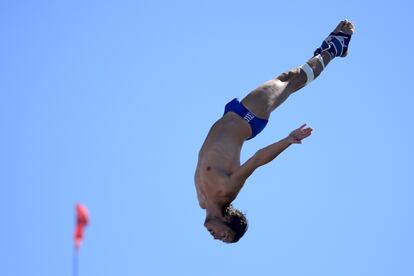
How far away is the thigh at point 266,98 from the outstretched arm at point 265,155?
66.0 inches

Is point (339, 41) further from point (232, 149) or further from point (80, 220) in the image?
point (80, 220)

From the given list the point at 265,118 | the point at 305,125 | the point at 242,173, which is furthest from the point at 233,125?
the point at 305,125

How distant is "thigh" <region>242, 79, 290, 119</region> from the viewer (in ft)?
49.3

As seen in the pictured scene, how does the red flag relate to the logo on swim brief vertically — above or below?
below

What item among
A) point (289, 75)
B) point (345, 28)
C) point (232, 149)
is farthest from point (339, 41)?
point (232, 149)

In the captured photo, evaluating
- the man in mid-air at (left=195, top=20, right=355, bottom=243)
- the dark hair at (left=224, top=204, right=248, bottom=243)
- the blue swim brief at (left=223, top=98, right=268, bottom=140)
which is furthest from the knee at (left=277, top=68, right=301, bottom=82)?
the dark hair at (left=224, top=204, right=248, bottom=243)

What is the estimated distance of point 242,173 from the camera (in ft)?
44.8

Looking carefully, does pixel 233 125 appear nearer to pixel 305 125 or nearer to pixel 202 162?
pixel 202 162

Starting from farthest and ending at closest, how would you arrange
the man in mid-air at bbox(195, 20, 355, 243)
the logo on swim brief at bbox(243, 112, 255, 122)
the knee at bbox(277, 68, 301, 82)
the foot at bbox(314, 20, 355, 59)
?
the foot at bbox(314, 20, 355, 59)
the knee at bbox(277, 68, 301, 82)
the logo on swim brief at bbox(243, 112, 255, 122)
the man in mid-air at bbox(195, 20, 355, 243)

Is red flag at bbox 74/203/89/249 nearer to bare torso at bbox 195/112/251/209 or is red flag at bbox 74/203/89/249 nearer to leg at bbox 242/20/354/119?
bare torso at bbox 195/112/251/209

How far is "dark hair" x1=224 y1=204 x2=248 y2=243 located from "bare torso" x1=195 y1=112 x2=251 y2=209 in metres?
0.20

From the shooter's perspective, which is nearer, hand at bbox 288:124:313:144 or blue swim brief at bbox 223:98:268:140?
hand at bbox 288:124:313:144

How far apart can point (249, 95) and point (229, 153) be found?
1468 millimetres

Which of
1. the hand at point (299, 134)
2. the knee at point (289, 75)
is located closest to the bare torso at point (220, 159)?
the knee at point (289, 75)
